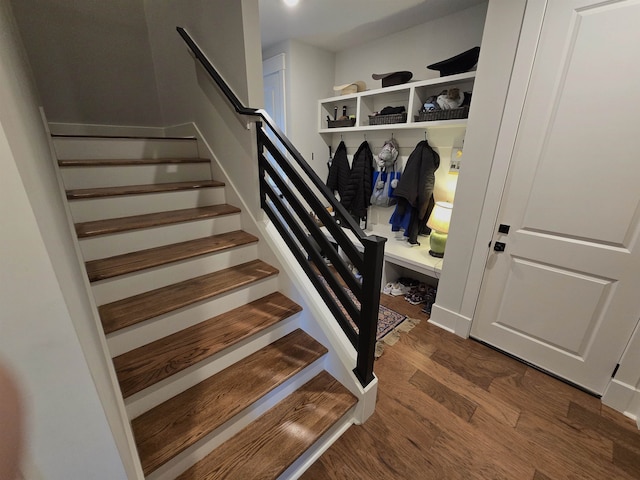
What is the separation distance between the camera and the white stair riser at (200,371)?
103 cm

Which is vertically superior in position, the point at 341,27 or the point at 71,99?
the point at 341,27

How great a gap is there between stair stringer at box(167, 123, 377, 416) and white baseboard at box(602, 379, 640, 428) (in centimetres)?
138

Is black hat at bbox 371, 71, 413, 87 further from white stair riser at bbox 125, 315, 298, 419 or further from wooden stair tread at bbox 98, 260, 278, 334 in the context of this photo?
white stair riser at bbox 125, 315, 298, 419

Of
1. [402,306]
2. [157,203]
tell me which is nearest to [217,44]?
[157,203]

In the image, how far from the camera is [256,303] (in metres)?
1.53

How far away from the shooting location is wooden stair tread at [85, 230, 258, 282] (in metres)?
1.23

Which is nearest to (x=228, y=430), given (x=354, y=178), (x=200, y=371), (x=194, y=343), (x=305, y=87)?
(x=200, y=371)

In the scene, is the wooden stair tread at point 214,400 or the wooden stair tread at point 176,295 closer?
the wooden stair tread at point 214,400

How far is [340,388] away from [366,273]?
72cm

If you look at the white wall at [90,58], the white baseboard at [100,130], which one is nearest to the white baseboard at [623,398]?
the white baseboard at [100,130]

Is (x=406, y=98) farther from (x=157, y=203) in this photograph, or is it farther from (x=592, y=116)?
(x=157, y=203)

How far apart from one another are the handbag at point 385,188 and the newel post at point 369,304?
6.22 feet

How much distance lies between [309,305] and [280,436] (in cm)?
60

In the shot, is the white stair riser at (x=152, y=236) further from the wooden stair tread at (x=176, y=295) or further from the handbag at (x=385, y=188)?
the handbag at (x=385, y=188)
